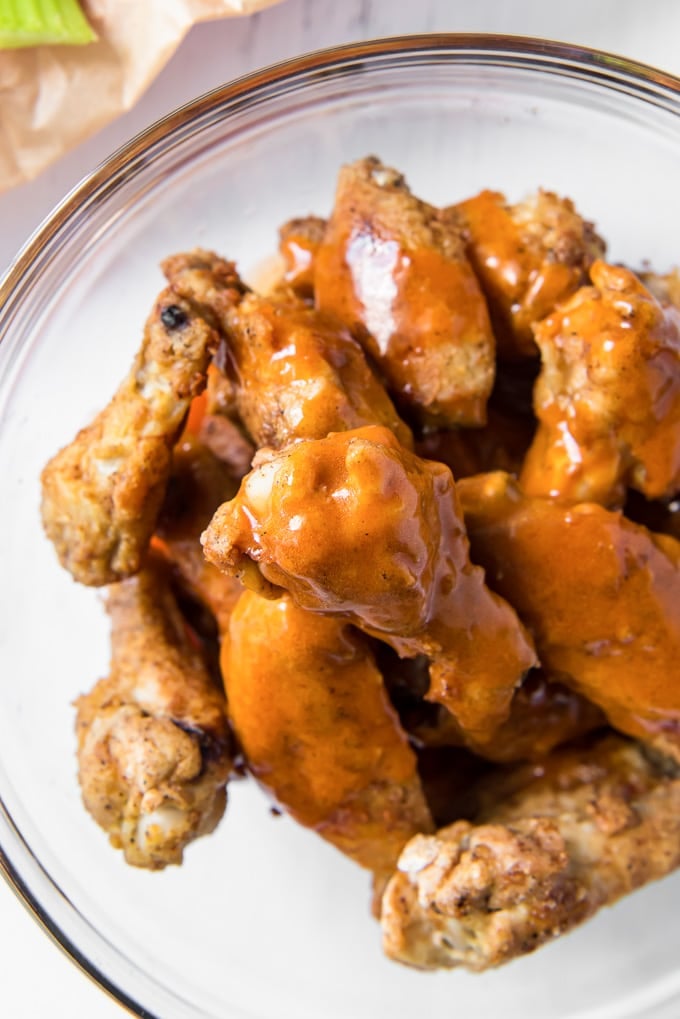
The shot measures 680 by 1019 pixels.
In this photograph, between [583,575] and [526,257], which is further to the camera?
[526,257]

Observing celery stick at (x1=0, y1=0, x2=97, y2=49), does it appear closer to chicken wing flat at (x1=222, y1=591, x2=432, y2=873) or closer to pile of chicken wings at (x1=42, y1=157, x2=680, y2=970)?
pile of chicken wings at (x1=42, y1=157, x2=680, y2=970)

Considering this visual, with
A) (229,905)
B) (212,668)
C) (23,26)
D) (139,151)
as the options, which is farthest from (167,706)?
(23,26)

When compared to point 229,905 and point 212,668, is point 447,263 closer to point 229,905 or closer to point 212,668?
point 212,668

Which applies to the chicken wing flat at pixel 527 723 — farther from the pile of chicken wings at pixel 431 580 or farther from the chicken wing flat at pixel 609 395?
the chicken wing flat at pixel 609 395

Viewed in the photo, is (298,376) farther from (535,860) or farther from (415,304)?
(535,860)

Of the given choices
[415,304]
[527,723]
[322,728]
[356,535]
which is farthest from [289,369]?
[527,723]
